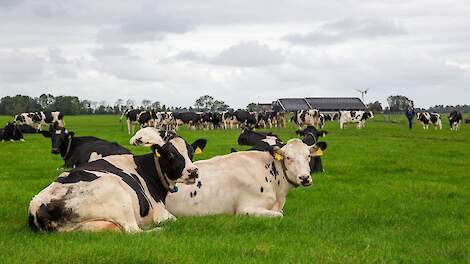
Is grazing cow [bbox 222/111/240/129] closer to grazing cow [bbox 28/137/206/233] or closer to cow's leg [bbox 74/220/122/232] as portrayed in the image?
grazing cow [bbox 28/137/206/233]

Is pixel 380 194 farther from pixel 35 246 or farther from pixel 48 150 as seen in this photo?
pixel 48 150

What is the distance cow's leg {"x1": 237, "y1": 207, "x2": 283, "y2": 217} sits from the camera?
10.1 metres

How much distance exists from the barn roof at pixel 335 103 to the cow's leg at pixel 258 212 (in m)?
111

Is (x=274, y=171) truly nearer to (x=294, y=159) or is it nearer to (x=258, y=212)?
(x=294, y=159)

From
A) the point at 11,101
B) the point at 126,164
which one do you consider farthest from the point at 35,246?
the point at 11,101

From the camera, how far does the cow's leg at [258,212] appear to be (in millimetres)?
10133

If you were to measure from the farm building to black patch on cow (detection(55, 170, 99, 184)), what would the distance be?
113017mm

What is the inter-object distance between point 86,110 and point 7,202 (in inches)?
5774

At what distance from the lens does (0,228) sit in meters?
8.77

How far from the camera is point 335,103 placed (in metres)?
124

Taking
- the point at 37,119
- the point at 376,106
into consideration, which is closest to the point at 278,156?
the point at 37,119

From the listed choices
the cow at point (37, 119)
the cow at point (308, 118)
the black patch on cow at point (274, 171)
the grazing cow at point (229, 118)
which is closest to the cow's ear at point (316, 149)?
the black patch on cow at point (274, 171)

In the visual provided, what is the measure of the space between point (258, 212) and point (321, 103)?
116m

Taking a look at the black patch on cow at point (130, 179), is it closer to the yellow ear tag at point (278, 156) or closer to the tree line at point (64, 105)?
the yellow ear tag at point (278, 156)
